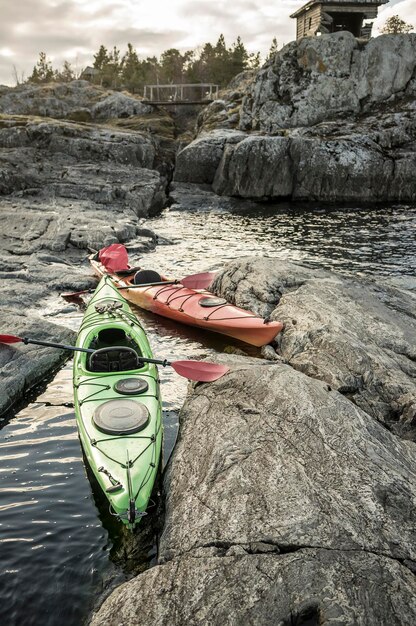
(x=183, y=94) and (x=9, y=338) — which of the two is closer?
(x=9, y=338)

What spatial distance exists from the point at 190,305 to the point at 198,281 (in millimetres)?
1594

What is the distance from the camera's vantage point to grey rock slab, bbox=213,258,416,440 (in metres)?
7.61

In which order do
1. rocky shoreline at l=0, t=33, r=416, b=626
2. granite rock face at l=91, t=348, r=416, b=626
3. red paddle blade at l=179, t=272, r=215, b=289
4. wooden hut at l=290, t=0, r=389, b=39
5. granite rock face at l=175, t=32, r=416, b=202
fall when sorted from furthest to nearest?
wooden hut at l=290, t=0, r=389, b=39, granite rock face at l=175, t=32, r=416, b=202, red paddle blade at l=179, t=272, r=215, b=289, rocky shoreline at l=0, t=33, r=416, b=626, granite rock face at l=91, t=348, r=416, b=626

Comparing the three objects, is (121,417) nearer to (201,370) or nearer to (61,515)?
(61,515)

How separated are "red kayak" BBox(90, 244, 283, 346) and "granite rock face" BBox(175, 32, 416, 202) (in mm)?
17407

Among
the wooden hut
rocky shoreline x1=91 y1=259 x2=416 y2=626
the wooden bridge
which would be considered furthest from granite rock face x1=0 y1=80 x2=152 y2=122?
rocky shoreline x1=91 y1=259 x2=416 y2=626

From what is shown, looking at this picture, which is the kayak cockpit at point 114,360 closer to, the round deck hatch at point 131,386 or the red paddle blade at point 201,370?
the round deck hatch at point 131,386

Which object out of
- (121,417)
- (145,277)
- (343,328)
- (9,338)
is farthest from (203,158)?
(121,417)

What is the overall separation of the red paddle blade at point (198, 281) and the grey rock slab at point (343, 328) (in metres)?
0.28

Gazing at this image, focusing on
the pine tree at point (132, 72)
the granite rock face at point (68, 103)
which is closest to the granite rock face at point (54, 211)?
the granite rock face at point (68, 103)

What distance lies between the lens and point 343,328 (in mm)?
9164

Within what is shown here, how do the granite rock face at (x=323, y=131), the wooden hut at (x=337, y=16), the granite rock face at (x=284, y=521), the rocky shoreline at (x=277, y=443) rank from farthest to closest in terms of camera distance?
the wooden hut at (x=337, y=16), the granite rock face at (x=323, y=131), the rocky shoreline at (x=277, y=443), the granite rock face at (x=284, y=521)

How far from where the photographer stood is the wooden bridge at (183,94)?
4581cm

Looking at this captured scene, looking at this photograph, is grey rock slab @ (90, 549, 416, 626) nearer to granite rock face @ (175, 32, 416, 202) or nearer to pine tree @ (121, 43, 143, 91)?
granite rock face @ (175, 32, 416, 202)
